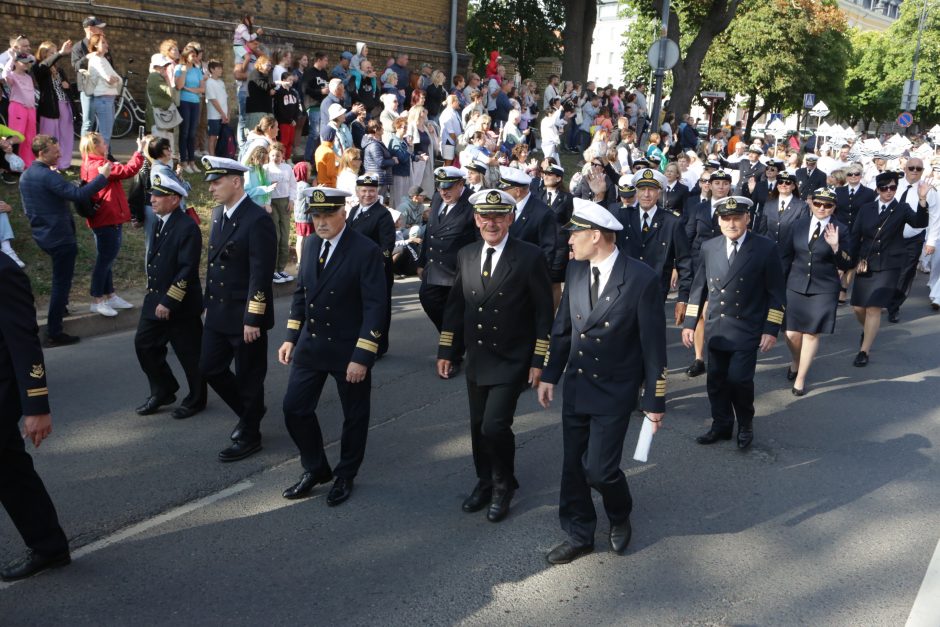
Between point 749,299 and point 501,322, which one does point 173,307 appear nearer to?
point 501,322

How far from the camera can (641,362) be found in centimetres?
478

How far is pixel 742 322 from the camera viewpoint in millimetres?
6668

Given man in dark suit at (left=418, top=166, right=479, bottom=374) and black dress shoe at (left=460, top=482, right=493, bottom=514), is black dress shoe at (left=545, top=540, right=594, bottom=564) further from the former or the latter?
man in dark suit at (left=418, top=166, right=479, bottom=374)

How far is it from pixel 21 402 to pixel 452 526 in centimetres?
246

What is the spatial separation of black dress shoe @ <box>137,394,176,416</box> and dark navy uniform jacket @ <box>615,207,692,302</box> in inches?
172

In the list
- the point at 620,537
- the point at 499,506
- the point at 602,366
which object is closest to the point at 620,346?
the point at 602,366

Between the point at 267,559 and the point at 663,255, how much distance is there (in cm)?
499

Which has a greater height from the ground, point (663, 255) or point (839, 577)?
point (663, 255)

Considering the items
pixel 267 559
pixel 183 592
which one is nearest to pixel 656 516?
pixel 267 559

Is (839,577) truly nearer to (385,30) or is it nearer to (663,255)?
(663,255)

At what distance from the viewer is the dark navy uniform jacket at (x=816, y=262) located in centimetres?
825

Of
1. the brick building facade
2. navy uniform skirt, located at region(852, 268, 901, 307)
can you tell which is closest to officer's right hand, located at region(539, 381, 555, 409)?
navy uniform skirt, located at region(852, 268, 901, 307)

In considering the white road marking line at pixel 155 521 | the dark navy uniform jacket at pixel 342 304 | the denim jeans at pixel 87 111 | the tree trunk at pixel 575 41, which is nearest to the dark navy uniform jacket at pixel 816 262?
the dark navy uniform jacket at pixel 342 304

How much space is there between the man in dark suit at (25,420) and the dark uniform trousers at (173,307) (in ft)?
7.55
